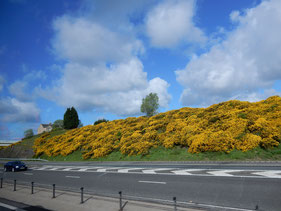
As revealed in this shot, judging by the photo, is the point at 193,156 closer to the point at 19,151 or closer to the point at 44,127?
the point at 19,151

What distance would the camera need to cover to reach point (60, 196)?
1006 cm

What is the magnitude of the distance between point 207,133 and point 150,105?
2166 inches

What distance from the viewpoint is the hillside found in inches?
744

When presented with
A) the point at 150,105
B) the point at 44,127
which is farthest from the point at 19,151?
the point at 44,127

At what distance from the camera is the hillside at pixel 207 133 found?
1891cm

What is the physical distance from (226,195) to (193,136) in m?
13.9

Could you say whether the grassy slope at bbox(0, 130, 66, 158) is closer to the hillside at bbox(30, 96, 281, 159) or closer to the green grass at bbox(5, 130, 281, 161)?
the hillside at bbox(30, 96, 281, 159)

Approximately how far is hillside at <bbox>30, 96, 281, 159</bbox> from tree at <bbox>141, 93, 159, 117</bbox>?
40443 mm

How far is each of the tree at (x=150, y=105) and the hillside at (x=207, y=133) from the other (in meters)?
40.4

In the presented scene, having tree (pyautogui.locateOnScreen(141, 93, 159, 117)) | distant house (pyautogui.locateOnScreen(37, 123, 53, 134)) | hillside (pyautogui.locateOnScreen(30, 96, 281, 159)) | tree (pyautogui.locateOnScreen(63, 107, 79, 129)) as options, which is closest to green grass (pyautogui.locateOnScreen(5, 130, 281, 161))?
hillside (pyautogui.locateOnScreen(30, 96, 281, 159))

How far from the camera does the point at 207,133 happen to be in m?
21.7

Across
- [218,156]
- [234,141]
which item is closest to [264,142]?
[234,141]

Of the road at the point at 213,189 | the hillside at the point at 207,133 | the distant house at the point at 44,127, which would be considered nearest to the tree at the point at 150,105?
the hillside at the point at 207,133

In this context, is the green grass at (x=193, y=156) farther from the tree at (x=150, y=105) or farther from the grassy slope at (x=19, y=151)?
the tree at (x=150, y=105)
